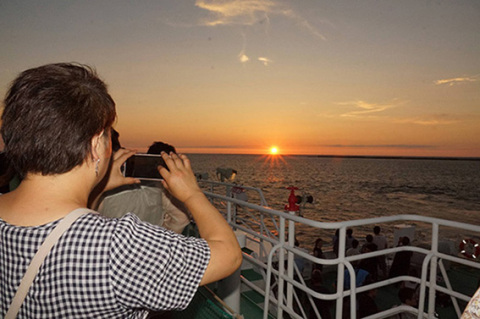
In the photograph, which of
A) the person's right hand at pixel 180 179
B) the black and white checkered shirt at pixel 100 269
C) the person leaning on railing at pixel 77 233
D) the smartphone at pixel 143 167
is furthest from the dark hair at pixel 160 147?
the black and white checkered shirt at pixel 100 269

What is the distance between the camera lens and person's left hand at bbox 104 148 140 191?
1430mm

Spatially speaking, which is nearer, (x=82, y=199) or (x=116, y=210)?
(x=82, y=199)

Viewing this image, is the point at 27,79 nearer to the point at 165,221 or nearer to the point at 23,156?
the point at 23,156

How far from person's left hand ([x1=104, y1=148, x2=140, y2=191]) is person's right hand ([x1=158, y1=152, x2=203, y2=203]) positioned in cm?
29

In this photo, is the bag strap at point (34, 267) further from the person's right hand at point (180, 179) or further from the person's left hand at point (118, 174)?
the person's left hand at point (118, 174)

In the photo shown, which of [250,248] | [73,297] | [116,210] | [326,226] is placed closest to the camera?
[73,297]

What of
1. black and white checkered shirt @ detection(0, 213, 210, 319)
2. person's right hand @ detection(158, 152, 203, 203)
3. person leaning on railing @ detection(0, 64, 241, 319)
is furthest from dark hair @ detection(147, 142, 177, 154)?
black and white checkered shirt @ detection(0, 213, 210, 319)

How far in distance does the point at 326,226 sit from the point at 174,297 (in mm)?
1960

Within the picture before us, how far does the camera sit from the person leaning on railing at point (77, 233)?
0.86m

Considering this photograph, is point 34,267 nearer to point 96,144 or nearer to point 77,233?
point 77,233

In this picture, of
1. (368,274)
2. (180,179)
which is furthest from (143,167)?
(368,274)

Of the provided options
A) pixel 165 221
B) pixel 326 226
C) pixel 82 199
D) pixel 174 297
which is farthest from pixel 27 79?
pixel 326 226

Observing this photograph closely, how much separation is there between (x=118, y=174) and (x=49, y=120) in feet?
1.84

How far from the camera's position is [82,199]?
1.01m
